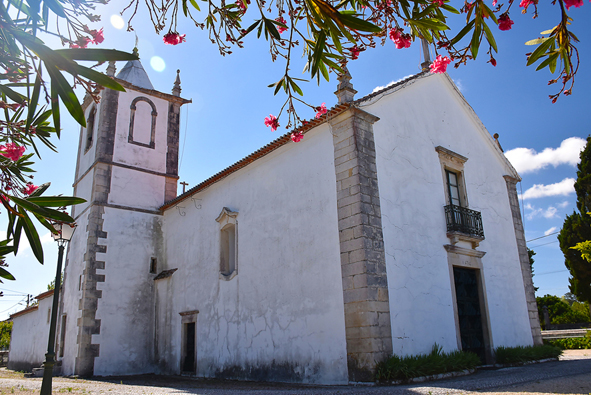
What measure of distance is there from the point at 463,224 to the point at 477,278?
1290mm

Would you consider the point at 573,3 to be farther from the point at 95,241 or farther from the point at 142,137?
the point at 142,137

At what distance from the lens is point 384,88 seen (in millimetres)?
9594

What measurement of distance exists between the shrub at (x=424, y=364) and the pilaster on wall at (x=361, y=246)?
0.62 feet

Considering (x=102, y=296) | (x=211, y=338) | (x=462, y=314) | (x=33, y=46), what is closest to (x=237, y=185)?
(x=211, y=338)

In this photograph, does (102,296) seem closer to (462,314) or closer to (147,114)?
(147,114)

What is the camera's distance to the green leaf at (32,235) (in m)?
2.79

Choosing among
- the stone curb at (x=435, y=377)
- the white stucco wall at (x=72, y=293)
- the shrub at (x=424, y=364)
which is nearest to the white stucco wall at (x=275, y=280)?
the shrub at (x=424, y=364)

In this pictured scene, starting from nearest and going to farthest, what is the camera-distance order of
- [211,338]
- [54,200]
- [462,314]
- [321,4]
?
[321,4] → [54,200] → [462,314] → [211,338]

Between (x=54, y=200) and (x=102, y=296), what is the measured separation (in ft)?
35.5

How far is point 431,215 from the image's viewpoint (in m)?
9.44

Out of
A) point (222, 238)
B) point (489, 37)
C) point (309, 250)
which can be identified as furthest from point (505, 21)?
point (222, 238)

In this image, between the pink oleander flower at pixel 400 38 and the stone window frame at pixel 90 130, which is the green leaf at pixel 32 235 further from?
the stone window frame at pixel 90 130

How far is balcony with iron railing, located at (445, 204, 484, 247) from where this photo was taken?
9.64 meters

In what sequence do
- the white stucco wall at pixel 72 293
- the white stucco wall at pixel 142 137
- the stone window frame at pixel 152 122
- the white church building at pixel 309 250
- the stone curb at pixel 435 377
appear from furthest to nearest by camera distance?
the stone window frame at pixel 152 122
the white stucco wall at pixel 142 137
the white stucco wall at pixel 72 293
the white church building at pixel 309 250
the stone curb at pixel 435 377
